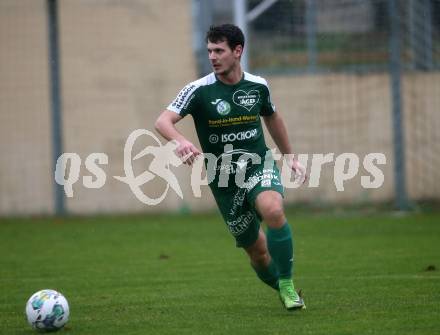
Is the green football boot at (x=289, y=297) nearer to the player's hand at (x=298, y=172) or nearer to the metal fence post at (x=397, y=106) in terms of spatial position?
the player's hand at (x=298, y=172)

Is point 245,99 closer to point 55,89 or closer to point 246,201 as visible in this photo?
point 246,201

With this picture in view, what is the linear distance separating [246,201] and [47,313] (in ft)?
6.51

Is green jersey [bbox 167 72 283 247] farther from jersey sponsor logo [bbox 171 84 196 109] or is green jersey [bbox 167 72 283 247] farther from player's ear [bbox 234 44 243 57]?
player's ear [bbox 234 44 243 57]

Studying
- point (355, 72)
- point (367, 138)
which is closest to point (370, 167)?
point (367, 138)

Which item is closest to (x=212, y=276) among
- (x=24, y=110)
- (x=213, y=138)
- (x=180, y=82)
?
(x=213, y=138)

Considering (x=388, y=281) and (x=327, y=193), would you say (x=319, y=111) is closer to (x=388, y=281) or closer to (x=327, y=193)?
(x=327, y=193)

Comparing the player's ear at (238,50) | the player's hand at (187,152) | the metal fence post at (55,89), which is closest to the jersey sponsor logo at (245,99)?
the player's ear at (238,50)

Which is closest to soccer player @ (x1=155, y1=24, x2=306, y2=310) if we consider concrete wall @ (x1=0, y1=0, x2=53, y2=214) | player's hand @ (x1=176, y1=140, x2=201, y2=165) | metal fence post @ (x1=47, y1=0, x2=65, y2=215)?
player's hand @ (x1=176, y1=140, x2=201, y2=165)

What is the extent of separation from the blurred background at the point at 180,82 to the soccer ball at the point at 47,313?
10.7 m

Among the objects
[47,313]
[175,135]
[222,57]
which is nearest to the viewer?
[47,313]

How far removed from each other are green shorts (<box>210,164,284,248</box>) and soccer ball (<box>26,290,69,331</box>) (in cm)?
174

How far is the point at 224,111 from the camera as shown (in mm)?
7891

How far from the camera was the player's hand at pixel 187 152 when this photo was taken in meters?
7.10

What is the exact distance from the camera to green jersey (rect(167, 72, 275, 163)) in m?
7.89
